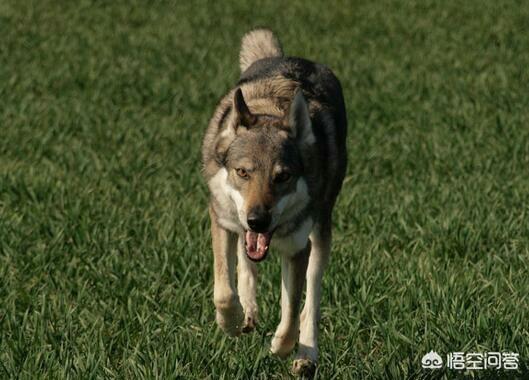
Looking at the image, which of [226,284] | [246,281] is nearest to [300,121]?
[226,284]

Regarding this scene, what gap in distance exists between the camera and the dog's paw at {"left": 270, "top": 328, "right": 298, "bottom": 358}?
18.9 ft

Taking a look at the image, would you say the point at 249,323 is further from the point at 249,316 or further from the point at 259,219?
the point at 259,219

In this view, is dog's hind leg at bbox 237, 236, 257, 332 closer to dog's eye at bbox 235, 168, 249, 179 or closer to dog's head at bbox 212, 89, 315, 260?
dog's head at bbox 212, 89, 315, 260

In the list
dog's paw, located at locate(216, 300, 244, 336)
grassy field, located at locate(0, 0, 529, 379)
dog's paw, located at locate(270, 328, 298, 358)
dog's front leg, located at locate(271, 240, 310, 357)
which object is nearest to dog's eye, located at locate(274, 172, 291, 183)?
dog's front leg, located at locate(271, 240, 310, 357)

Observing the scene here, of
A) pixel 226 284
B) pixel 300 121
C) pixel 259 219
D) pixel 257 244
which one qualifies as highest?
pixel 300 121

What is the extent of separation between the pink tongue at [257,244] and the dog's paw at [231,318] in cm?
53

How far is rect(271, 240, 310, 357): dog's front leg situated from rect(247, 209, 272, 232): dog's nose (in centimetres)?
74

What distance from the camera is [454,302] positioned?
21.4 ft

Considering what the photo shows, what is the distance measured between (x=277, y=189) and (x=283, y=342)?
101 centimetres

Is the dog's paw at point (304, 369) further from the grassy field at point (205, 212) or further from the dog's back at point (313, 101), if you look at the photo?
the dog's back at point (313, 101)

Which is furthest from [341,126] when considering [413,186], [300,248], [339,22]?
[339,22]

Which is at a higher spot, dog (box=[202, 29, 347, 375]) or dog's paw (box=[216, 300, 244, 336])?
dog (box=[202, 29, 347, 375])

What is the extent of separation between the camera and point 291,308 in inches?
228

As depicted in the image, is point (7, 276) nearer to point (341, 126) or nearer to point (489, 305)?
point (341, 126)
